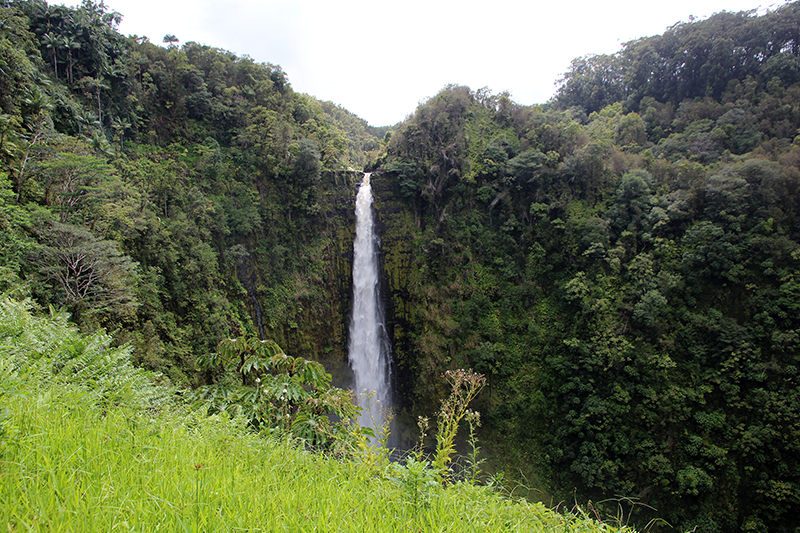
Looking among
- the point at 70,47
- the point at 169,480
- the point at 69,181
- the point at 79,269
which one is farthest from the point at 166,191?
the point at 169,480

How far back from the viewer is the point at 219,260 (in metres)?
14.3

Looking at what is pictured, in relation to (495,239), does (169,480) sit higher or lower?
lower

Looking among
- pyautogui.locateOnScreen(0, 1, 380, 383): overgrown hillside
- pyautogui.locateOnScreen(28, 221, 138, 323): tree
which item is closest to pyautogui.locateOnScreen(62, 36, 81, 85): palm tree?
pyautogui.locateOnScreen(0, 1, 380, 383): overgrown hillside

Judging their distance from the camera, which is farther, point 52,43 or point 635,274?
point 635,274

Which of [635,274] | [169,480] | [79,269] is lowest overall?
[79,269]

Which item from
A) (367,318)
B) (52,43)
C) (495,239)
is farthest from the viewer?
(367,318)

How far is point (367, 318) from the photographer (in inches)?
678

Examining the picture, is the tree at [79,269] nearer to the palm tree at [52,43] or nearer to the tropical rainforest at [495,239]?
the tropical rainforest at [495,239]

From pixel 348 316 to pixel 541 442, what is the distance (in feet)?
33.4

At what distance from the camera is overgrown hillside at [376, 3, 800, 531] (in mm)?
10281

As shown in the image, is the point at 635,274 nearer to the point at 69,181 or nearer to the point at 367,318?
the point at 367,318

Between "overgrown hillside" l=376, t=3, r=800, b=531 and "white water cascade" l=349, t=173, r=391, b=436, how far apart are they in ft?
3.11

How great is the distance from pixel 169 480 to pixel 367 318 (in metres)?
16.0

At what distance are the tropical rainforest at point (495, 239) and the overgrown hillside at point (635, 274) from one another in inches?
3.5
